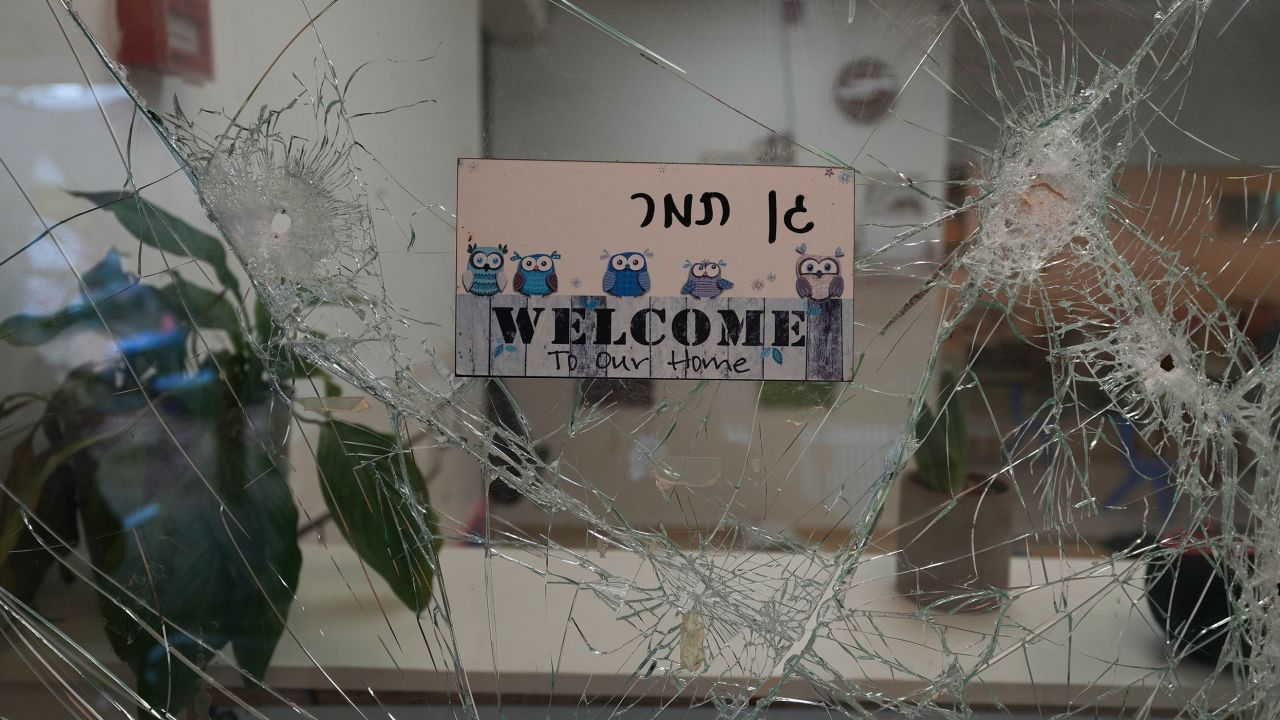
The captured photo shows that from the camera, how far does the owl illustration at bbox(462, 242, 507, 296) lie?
2.15ft

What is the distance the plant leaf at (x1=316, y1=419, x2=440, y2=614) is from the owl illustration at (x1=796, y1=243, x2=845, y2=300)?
1.10 feet

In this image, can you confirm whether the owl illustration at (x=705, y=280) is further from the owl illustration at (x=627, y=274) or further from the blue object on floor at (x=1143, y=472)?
the blue object on floor at (x=1143, y=472)

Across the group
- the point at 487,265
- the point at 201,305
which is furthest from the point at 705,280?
the point at 201,305

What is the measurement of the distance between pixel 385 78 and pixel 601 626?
0.46m

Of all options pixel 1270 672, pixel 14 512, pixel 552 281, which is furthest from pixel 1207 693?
pixel 14 512

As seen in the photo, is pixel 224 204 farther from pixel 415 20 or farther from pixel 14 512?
pixel 14 512

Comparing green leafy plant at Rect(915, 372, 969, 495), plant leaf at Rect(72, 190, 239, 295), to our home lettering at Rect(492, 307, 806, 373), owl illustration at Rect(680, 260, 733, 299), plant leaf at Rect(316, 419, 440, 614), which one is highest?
plant leaf at Rect(72, 190, 239, 295)

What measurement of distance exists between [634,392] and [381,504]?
0.22 metres

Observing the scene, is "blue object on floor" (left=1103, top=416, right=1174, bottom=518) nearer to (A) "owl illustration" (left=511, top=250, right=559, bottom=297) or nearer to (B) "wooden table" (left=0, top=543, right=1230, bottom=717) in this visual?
(B) "wooden table" (left=0, top=543, right=1230, bottom=717)

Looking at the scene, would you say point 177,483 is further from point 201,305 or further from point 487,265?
point 487,265

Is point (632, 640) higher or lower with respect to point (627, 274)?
lower

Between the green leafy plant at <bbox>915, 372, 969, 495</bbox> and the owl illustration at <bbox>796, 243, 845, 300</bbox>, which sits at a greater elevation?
the owl illustration at <bbox>796, 243, 845, 300</bbox>

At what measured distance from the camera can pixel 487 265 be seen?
66cm

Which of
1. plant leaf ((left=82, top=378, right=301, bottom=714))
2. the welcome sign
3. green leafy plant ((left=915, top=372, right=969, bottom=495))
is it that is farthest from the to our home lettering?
plant leaf ((left=82, top=378, right=301, bottom=714))
